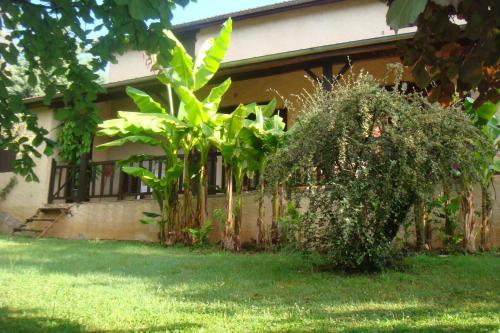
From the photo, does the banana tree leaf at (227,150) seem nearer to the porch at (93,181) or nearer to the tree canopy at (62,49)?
the porch at (93,181)

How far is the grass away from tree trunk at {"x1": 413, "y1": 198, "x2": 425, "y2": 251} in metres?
0.52

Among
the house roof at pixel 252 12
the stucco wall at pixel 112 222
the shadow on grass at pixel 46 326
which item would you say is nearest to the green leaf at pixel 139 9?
the shadow on grass at pixel 46 326

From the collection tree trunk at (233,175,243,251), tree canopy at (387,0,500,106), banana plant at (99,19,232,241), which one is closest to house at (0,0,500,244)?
tree trunk at (233,175,243,251)

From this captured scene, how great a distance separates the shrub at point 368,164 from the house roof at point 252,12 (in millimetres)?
8786

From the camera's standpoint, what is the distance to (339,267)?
6.74m

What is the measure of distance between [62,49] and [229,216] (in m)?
5.98

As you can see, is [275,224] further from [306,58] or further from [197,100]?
[306,58]

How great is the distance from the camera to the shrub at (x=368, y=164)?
5.96 meters

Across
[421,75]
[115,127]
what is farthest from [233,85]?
[421,75]

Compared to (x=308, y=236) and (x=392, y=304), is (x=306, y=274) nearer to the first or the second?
(x=308, y=236)

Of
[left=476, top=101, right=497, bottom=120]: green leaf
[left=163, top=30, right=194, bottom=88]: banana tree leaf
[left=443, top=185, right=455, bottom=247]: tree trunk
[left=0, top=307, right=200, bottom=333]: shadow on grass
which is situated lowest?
[left=0, top=307, right=200, bottom=333]: shadow on grass

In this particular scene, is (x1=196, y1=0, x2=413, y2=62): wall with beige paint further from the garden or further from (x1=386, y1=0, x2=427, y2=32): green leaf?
(x1=386, y1=0, x2=427, y2=32): green leaf

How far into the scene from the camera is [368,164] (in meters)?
6.07

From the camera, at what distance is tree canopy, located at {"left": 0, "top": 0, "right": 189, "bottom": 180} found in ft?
12.0
